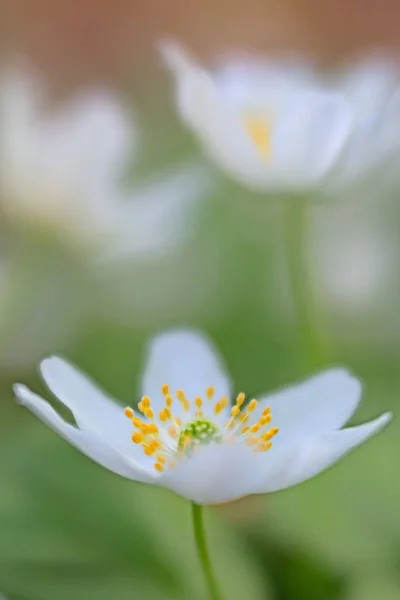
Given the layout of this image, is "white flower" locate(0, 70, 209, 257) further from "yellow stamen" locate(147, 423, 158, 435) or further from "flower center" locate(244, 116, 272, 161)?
"yellow stamen" locate(147, 423, 158, 435)

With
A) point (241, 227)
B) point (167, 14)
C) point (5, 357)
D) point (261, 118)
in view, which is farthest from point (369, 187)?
point (167, 14)

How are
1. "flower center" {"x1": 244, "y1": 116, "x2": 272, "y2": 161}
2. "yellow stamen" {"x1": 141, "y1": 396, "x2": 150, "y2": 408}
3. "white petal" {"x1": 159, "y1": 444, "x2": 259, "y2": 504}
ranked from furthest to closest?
"flower center" {"x1": 244, "y1": 116, "x2": 272, "y2": 161}
"yellow stamen" {"x1": 141, "y1": 396, "x2": 150, "y2": 408}
"white petal" {"x1": 159, "y1": 444, "x2": 259, "y2": 504}

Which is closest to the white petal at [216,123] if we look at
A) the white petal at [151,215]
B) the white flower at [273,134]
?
the white flower at [273,134]

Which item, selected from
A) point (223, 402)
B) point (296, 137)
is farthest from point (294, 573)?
point (296, 137)

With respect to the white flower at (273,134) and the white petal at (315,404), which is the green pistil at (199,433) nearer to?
the white petal at (315,404)

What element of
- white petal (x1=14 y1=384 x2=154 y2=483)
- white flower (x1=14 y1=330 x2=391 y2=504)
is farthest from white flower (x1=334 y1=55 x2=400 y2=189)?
white petal (x1=14 y1=384 x2=154 y2=483)

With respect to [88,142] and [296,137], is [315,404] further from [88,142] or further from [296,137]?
[88,142]
